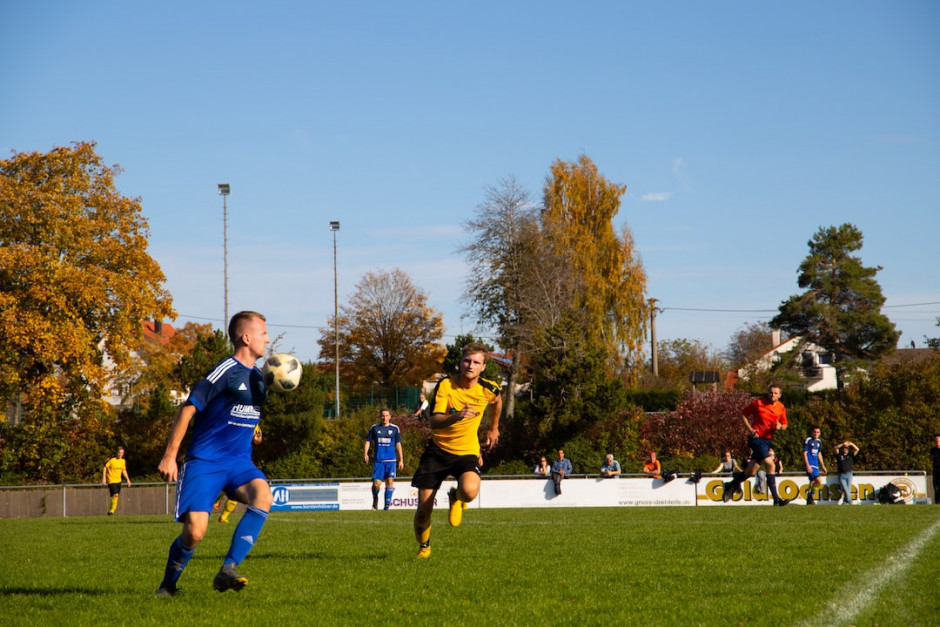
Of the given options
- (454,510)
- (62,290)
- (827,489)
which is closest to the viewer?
(454,510)

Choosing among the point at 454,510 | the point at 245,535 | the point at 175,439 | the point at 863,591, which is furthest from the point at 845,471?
the point at 175,439

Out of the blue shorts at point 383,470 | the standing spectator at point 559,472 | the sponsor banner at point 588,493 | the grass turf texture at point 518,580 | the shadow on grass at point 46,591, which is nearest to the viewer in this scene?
the grass turf texture at point 518,580

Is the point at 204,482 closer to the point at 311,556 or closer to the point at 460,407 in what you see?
the point at 460,407

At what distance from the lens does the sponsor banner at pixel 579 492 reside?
29.5m

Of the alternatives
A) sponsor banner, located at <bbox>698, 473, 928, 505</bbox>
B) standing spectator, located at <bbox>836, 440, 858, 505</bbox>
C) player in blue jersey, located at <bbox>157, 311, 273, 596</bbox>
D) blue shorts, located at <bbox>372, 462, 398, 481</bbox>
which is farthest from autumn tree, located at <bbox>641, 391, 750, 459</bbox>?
player in blue jersey, located at <bbox>157, 311, 273, 596</bbox>

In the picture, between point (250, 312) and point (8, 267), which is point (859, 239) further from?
point (250, 312)

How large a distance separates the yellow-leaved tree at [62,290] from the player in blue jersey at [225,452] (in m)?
32.8

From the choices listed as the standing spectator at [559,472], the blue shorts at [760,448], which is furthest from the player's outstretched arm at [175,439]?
the standing spectator at [559,472]

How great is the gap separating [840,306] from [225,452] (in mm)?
62110

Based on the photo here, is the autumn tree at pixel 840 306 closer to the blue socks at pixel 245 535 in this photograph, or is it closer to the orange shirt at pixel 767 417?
the orange shirt at pixel 767 417

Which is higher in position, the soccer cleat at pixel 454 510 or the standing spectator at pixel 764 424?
the standing spectator at pixel 764 424

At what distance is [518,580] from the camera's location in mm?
7617

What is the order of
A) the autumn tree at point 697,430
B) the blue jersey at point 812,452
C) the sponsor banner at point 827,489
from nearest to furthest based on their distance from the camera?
the blue jersey at point 812,452 → the sponsor banner at point 827,489 → the autumn tree at point 697,430

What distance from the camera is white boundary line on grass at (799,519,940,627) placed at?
221 inches
